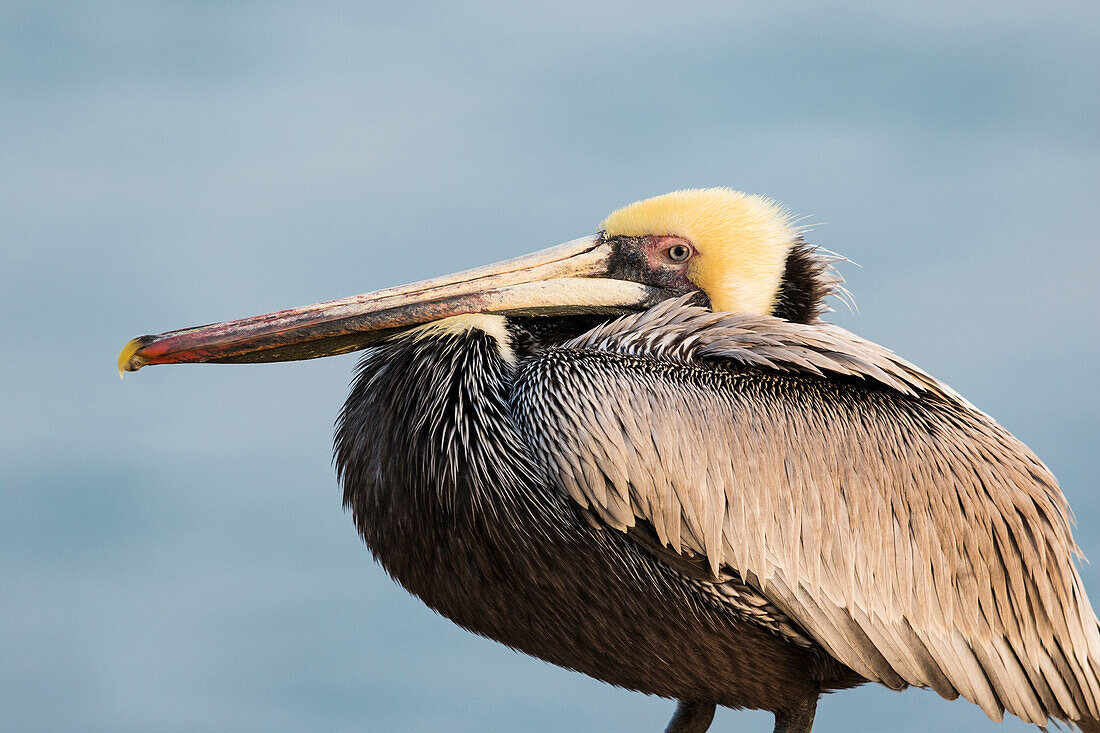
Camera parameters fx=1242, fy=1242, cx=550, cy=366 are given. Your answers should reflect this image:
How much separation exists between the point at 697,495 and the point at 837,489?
1.86 feet

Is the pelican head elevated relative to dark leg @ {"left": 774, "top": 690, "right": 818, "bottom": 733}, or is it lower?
elevated

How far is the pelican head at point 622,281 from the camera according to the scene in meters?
4.73

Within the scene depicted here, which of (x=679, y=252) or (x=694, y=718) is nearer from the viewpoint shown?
(x=679, y=252)

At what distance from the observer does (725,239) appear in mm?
4984

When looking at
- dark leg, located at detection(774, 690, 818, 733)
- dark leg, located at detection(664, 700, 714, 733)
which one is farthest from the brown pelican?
dark leg, located at detection(664, 700, 714, 733)

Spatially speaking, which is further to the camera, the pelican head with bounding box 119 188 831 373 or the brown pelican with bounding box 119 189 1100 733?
the pelican head with bounding box 119 188 831 373

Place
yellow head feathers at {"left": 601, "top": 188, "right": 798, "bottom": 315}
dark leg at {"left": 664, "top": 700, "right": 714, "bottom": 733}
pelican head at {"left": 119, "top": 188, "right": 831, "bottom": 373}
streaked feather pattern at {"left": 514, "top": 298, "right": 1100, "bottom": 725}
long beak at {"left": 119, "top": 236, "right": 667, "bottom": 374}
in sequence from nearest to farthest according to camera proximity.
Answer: streaked feather pattern at {"left": 514, "top": 298, "right": 1100, "bottom": 725}, long beak at {"left": 119, "top": 236, "right": 667, "bottom": 374}, pelican head at {"left": 119, "top": 188, "right": 831, "bottom": 373}, yellow head feathers at {"left": 601, "top": 188, "right": 798, "bottom": 315}, dark leg at {"left": 664, "top": 700, "right": 714, "bottom": 733}

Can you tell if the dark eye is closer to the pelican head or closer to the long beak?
the pelican head

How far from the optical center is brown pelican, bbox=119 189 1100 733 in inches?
167

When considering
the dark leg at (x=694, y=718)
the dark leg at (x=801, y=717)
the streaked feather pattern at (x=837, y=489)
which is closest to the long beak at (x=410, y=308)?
the streaked feather pattern at (x=837, y=489)

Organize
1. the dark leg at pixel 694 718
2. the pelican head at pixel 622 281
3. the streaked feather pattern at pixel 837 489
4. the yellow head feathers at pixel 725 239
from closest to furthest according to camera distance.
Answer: the streaked feather pattern at pixel 837 489 → the pelican head at pixel 622 281 → the yellow head feathers at pixel 725 239 → the dark leg at pixel 694 718

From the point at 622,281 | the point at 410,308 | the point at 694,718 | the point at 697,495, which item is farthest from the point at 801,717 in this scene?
the point at 410,308

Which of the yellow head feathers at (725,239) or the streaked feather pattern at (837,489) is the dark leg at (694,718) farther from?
the yellow head feathers at (725,239)

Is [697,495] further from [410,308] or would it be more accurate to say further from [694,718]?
[694,718]
